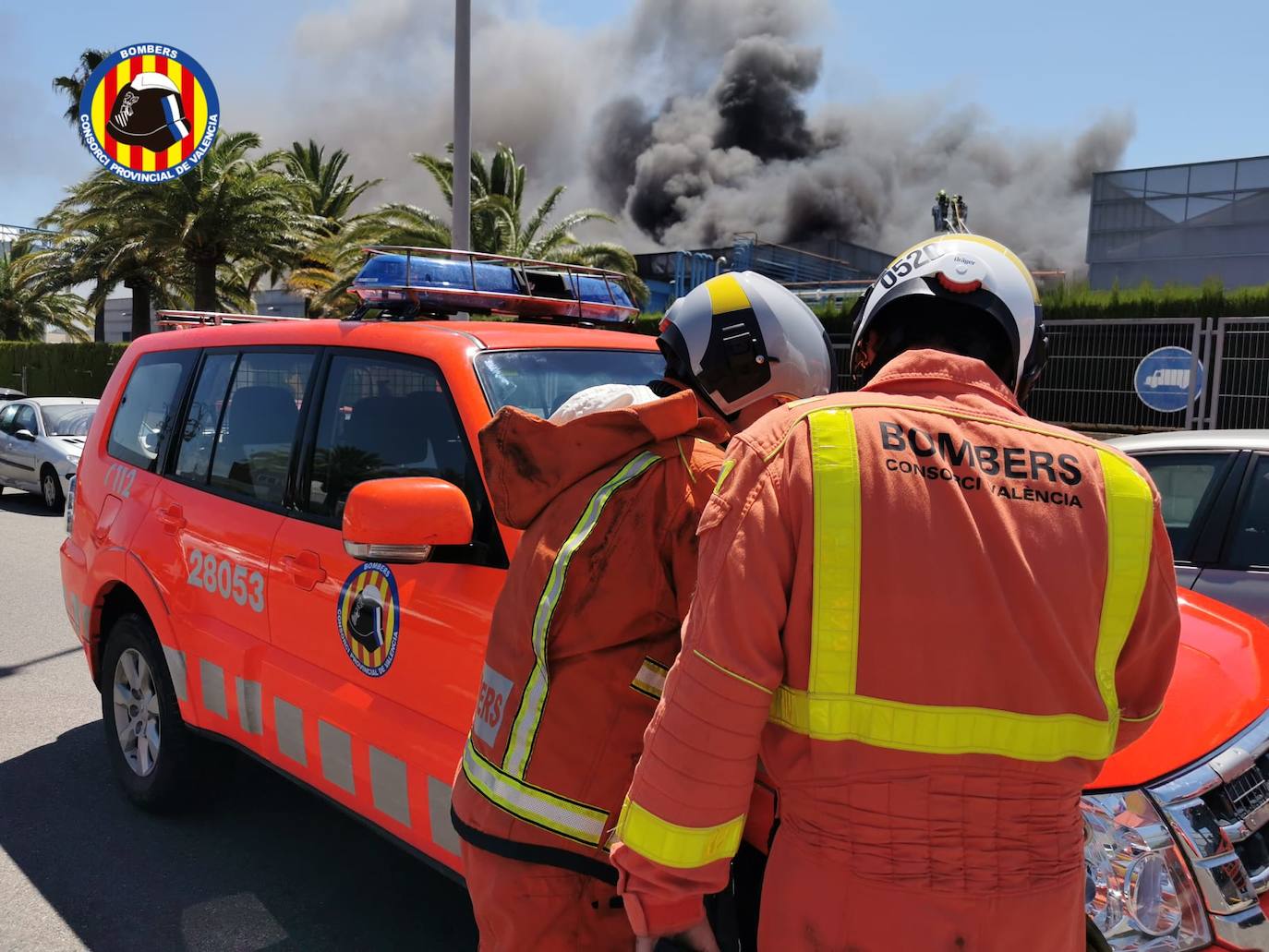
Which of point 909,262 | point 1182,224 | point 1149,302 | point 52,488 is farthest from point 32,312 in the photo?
point 909,262

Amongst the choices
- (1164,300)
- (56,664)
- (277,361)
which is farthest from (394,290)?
(1164,300)

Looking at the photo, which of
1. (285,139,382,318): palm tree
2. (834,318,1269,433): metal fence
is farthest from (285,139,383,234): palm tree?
(834,318,1269,433): metal fence

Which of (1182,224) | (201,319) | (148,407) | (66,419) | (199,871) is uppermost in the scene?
(1182,224)

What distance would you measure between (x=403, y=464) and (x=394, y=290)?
647 mm

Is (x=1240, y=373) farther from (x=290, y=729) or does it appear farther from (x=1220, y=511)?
(x=290, y=729)

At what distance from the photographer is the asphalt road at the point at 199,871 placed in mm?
3154

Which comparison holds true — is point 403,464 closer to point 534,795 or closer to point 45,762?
point 534,795

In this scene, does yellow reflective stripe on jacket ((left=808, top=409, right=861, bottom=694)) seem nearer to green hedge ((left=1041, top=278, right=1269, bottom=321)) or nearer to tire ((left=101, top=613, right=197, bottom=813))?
tire ((left=101, top=613, right=197, bottom=813))

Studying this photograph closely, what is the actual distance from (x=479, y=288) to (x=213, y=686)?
162 centimetres

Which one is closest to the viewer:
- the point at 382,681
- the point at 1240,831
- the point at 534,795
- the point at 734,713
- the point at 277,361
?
the point at 734,713

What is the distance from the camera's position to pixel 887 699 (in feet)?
4.16

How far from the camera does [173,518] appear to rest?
3.78 meters

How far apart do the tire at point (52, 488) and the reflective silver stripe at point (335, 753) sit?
1070 cm

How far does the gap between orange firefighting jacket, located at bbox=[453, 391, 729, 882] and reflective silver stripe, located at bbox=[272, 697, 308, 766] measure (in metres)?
1.58
